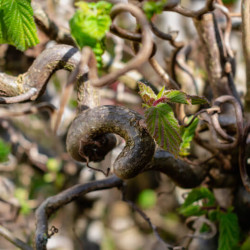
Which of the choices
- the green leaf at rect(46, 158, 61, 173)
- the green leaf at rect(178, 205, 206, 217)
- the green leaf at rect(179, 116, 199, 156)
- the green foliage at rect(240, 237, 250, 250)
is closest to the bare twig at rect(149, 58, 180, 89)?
the green leaf at rect(179, 116, 199, 156)

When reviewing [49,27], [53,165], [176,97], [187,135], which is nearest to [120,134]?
[176,97]

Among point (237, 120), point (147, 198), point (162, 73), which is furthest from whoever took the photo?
point (147, 198)

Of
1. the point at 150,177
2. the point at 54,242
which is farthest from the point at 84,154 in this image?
the point at 150,177

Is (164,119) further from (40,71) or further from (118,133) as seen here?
(40,71)

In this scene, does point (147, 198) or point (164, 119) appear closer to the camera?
point (164, 119)

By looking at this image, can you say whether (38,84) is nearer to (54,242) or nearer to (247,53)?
(247,53)
